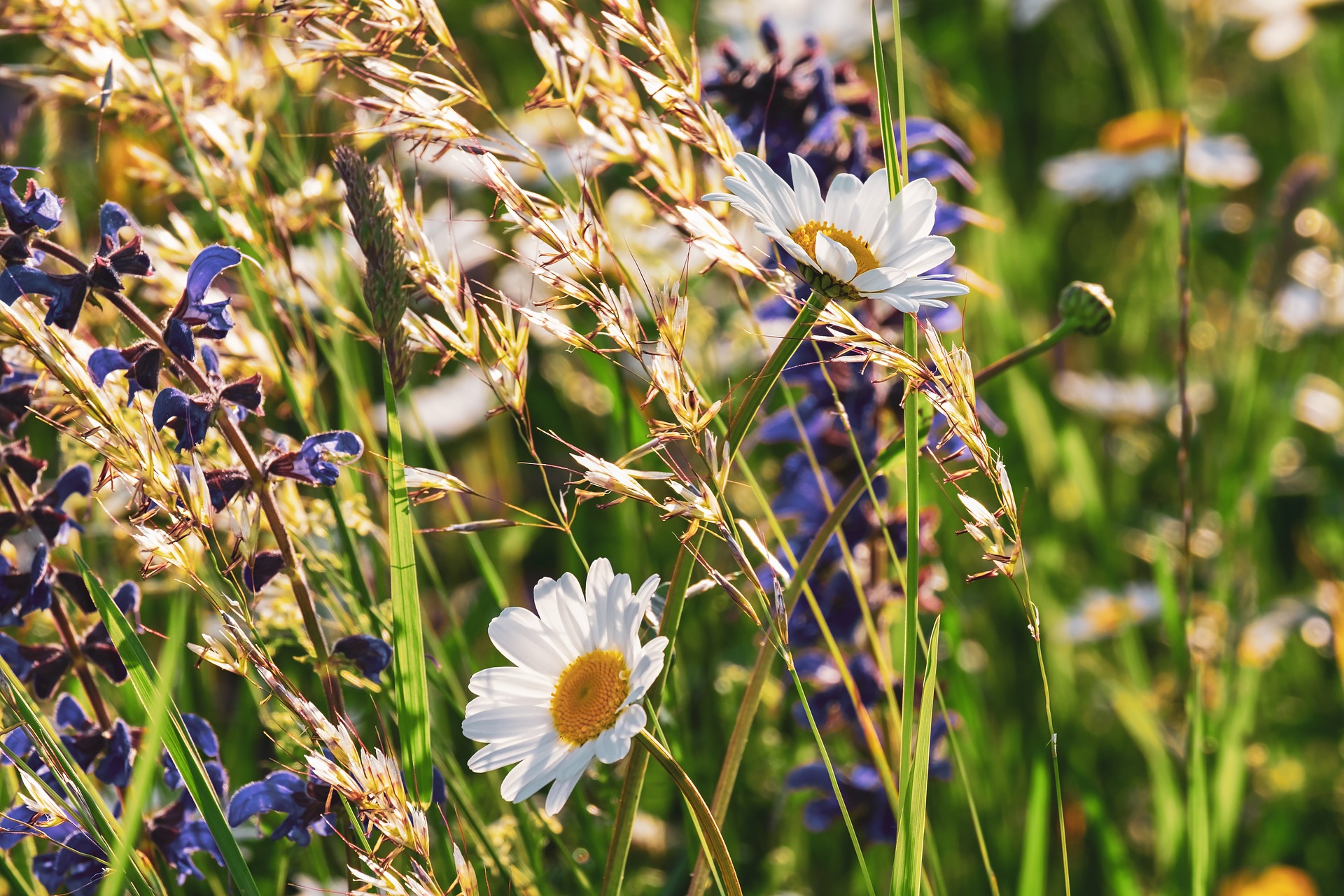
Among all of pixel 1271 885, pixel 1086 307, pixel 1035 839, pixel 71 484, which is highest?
pixel 1086 307

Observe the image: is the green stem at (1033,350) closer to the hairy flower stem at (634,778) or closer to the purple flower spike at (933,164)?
the hairy flower stem at (634,778)

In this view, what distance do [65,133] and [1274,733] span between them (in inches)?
94.7

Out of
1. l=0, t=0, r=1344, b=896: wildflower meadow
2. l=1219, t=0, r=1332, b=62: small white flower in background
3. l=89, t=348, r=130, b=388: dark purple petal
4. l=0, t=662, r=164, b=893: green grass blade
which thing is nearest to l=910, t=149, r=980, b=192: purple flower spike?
l=0, t=0, r=1344, b=896: wildflower meadow

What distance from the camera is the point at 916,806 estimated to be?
55cm

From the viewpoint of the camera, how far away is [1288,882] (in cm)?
110

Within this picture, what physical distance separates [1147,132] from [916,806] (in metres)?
1.91

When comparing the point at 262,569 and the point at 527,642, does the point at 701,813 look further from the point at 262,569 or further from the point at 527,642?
the point at 262,569

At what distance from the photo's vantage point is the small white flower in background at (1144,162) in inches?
77.5

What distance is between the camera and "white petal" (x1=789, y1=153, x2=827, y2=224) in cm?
55

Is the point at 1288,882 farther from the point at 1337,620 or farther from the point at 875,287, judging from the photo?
the point at 875,287

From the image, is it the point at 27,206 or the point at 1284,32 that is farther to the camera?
the point at 1284,32

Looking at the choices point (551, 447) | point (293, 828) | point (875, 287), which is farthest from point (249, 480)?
point (551, 447)

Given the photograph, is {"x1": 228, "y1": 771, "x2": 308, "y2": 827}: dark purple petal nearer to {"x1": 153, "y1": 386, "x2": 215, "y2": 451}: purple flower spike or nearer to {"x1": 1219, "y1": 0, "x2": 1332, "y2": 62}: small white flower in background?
{"x1": 153, "y1": 386, "x2": 215, "y2": 451}: purple flower spike

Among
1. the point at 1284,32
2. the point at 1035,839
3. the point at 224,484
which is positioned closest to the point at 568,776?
the point at 224,484
